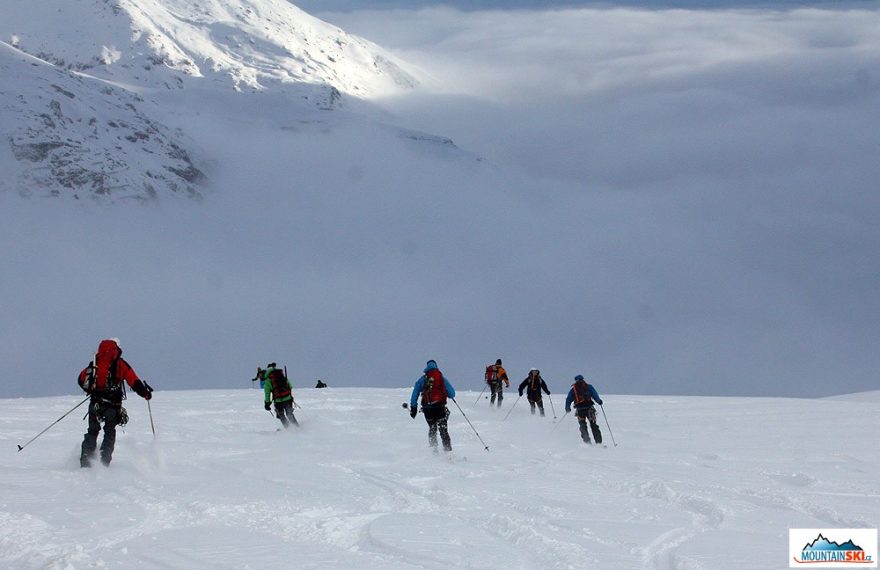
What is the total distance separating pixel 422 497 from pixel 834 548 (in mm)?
4949

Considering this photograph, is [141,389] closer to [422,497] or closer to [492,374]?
[422,497]

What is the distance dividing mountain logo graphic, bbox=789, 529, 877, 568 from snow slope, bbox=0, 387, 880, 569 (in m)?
0.22

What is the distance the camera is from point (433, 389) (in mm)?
15938

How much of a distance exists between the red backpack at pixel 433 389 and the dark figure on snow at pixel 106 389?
5.37 metres

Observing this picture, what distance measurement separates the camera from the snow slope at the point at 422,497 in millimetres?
7914

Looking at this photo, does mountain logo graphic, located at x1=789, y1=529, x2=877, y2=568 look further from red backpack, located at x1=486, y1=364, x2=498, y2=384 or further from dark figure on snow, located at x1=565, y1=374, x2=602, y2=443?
red backpack, located at x1=486, y1=364, x2=498, y2=384

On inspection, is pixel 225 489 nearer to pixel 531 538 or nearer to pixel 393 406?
pixel 531 538

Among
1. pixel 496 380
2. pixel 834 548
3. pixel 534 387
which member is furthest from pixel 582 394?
pixel 834 548

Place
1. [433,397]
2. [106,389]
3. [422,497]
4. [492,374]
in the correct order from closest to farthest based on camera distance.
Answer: [422,497]
[106,389]
[433,397]
[492,374]

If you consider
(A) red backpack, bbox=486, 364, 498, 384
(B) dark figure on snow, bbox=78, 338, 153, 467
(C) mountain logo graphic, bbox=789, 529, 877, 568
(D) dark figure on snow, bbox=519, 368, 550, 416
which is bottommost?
(C) mountain logo graphic, bbox=789, 529, 877, 568

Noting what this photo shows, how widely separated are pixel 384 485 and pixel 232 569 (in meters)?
4.54

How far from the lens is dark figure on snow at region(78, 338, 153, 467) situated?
12406 mm

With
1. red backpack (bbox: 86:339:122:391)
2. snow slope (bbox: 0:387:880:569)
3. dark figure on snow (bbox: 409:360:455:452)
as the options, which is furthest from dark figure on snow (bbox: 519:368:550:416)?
red backpack (bbox: 86:339:122:391)

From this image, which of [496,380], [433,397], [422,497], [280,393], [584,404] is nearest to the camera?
[422,497]
